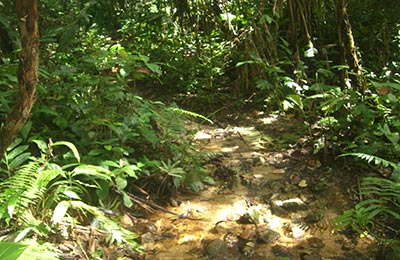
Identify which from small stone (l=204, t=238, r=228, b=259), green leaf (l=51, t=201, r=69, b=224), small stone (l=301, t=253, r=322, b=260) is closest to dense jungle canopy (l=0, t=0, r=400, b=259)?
green leaf (l=51, t=201, r=69, b=224)

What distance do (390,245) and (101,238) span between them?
1714 mm

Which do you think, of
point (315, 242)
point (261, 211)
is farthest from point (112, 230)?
point (315, 242)

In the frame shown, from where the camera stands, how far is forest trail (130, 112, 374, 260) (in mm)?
2613

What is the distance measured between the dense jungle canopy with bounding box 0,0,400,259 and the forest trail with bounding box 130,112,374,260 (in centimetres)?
8

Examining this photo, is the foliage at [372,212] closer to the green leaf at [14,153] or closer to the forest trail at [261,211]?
the forest trail at [261,211]

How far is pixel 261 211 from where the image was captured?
9.82ft

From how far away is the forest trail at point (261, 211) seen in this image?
2.61 meters

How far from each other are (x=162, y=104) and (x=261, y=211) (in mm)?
1168

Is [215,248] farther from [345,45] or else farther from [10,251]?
[345,45]

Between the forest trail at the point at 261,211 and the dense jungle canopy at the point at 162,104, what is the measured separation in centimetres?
8

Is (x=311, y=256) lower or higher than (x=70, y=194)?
lower

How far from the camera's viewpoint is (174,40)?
5.36 metres

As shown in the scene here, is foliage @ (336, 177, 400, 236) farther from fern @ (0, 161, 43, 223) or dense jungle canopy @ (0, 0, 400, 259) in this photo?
fern @ (0, 161, 43, 223)

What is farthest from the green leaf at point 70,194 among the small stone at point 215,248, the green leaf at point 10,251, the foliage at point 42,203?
the small stone at point 215,248
